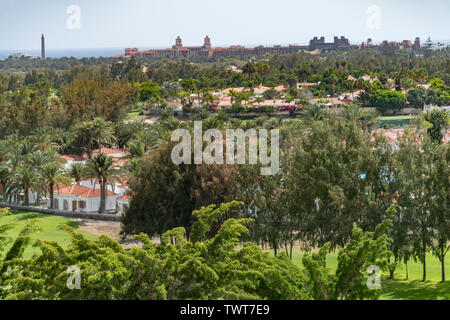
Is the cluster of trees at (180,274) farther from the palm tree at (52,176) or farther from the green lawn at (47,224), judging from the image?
the palm tree at (52,176)

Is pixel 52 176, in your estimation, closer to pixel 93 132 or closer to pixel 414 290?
pixel 93 132

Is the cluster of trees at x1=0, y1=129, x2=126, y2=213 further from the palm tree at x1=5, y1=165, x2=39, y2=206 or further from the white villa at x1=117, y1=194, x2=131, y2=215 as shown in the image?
the white villa at x1=117, y1=194, x2=131, y2=215

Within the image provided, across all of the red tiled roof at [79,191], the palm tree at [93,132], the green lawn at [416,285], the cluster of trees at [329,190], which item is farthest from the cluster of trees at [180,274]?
the palm tree at [93,132]

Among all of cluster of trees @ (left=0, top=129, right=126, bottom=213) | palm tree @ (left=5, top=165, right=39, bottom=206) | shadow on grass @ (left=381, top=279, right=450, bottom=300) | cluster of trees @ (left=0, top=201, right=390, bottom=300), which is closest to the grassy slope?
shadow on grass @ (left=381, top=279, right=450, bottom=300)

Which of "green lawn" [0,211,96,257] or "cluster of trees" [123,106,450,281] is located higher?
"cluster of trees" [123,106,450,281]

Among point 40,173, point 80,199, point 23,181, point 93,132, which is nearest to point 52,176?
point 40,173

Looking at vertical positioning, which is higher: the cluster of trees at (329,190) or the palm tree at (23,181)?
the cluster of trees at (329,190)
